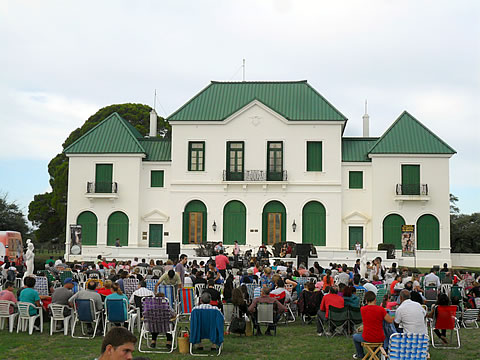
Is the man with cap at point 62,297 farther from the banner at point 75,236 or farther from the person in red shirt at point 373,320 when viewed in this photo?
the banner at point 75,236

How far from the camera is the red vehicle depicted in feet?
103

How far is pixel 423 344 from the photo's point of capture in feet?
26.8

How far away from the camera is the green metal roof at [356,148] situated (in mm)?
37219

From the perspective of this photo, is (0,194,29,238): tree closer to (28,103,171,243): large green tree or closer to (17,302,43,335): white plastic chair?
(28,103,171,243): large green tree

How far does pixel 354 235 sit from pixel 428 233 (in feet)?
14.0

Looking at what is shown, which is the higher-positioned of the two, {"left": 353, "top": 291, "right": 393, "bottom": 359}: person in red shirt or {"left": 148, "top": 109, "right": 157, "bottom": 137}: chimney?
{"left": 148, "top": 109, "right": 157, "bottom": 137}: chimney

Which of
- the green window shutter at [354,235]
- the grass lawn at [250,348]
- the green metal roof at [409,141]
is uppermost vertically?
the green metal roof at [409,141]

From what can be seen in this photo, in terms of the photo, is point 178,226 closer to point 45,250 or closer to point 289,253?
point 289,253

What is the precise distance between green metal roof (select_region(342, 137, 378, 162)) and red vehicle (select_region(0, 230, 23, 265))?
1940cm

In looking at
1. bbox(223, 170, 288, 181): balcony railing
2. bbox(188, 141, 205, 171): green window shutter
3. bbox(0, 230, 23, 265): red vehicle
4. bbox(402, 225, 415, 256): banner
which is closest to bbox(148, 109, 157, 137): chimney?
bbox(188, 141, 205, 171): green window shutter

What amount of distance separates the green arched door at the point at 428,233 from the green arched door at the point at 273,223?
26.0ft

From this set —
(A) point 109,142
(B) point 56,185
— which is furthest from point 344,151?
(B) point 56,185

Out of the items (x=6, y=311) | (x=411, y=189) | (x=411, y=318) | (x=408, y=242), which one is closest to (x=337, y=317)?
(x=411, y=318)

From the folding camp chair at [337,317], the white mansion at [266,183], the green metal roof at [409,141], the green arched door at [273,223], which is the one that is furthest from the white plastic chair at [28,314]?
the green metal roof at [409,141]
